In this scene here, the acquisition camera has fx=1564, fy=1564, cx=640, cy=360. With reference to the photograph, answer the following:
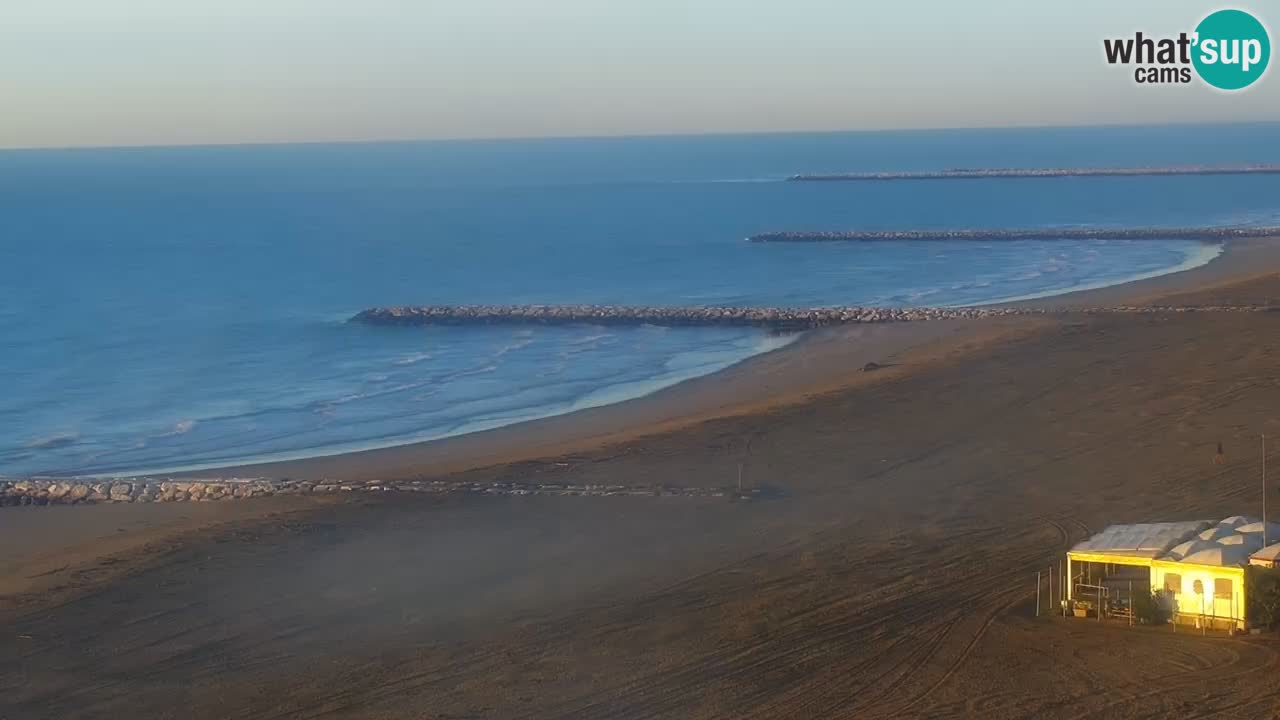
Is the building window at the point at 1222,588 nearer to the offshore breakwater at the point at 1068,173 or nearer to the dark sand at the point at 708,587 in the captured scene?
the dark sand at the point at 708,587

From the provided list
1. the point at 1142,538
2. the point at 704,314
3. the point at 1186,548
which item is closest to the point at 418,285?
the point at 704,314

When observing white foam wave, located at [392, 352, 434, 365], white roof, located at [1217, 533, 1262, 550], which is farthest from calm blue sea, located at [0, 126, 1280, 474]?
white roof, located at [1217, 533, 1262, 550]

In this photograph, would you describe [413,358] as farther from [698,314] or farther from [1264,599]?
[1264,599]

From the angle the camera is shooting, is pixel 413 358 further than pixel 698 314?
No

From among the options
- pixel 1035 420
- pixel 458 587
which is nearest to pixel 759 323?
pixel 1035 420

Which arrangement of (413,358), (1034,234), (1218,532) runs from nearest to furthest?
(1218,532)
(413,358)
(1034,234)

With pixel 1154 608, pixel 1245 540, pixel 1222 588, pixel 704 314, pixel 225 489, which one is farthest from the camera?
pixel 704 314
